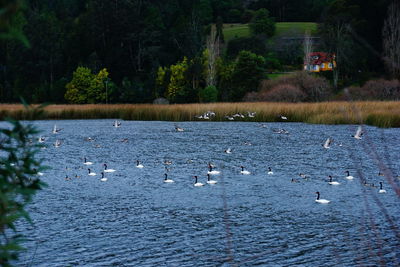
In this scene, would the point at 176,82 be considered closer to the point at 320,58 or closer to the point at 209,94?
the point at 209,94

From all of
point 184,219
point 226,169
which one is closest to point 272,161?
point 226,169

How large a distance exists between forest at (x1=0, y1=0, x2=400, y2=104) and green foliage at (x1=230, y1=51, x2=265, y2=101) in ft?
0.35

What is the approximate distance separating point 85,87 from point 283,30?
128ft

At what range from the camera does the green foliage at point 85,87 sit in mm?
69000

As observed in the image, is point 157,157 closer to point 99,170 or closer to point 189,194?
point 99,170

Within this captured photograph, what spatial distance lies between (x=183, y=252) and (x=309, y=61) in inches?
2150

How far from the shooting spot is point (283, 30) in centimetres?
9381

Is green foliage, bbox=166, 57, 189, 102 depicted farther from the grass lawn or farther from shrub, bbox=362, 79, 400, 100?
the grass lawn

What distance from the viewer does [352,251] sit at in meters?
9.46

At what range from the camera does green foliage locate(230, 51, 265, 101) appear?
58469mm

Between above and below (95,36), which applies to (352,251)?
below

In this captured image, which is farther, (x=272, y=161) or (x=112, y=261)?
(x=272, y=161)

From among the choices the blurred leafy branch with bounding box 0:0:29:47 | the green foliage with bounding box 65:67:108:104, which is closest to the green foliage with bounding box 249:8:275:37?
the green foliage with bounding box 65:67:108:104

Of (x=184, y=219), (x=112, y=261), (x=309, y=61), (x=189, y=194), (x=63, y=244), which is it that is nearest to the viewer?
(x=112, y=261)
